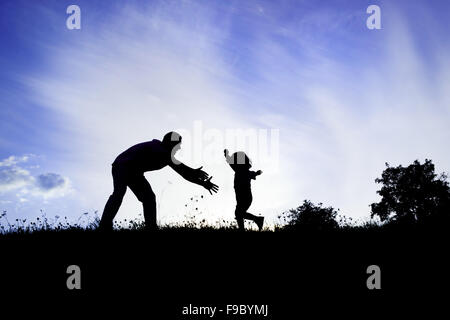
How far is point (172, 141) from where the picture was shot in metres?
5.98

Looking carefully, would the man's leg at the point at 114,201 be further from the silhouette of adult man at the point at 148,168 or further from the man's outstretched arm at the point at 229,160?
the man's outstretched arm at the point at 229,160

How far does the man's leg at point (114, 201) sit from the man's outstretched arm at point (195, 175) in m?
1.05

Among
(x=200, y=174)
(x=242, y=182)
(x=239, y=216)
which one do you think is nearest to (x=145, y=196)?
(x=200, y=174)

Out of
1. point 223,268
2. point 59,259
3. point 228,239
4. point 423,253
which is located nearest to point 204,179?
point 228,239

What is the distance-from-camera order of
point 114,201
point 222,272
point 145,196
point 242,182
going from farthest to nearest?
point 242,182, point 145,196, point 114,201, point 222,272

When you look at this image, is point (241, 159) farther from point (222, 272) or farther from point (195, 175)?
point (222, 272)

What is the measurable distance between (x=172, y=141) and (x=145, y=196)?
121 cm

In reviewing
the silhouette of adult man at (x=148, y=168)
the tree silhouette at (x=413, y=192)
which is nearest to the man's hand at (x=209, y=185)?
the silhouette of adult man at (x=148, y=168)

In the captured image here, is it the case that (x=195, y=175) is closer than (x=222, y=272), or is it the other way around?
(x=222, y=272)

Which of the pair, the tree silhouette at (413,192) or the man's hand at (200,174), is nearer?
the man's hand at (200,174)

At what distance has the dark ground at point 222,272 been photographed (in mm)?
3172

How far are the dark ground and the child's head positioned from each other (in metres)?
3.16

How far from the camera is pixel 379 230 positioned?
5848 mm

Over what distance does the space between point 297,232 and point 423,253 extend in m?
1.95
